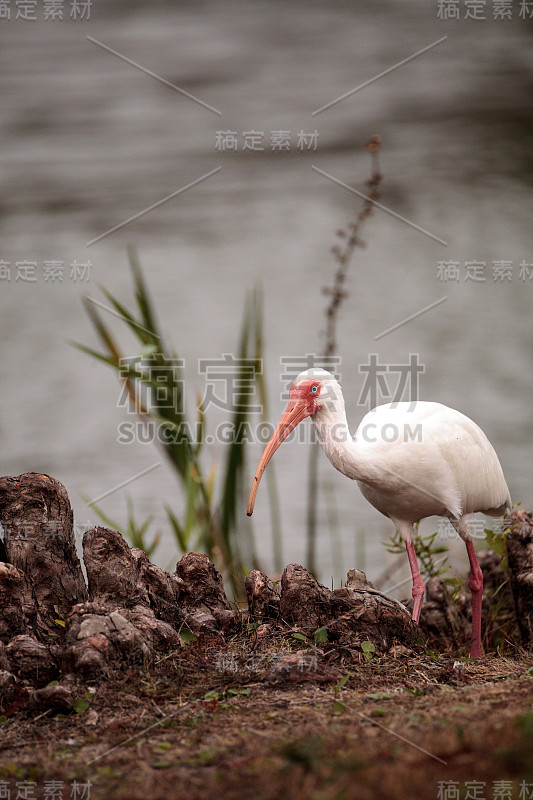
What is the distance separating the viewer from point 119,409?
31.7 ft

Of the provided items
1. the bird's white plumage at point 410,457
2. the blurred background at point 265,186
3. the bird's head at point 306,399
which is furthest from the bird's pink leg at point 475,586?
the blurred background at point 265,186

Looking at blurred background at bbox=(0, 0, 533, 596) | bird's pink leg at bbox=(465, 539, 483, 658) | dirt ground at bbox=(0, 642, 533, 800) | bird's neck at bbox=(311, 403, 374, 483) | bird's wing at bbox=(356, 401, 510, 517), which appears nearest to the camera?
dirt ground at bbox=(0, 642, 533, 800)

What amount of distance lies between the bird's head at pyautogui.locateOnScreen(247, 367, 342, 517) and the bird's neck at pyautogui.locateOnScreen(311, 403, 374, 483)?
51 millimetres

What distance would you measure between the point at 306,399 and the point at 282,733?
85.0 inches

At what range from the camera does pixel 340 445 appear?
4641 mm

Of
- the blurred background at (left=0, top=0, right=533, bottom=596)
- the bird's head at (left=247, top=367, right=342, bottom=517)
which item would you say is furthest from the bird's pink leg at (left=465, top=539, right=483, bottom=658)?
the blurred background at (left=0, top=0, right=533, bottom=596)

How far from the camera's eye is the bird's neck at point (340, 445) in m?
4.64

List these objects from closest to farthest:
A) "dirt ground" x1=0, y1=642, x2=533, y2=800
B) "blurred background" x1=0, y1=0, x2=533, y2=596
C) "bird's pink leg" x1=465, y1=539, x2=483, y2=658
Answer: "dirt ground" x1=0, y1=642, x2=533, y2=800 < "bird's pink leg" x1=465, y1=539, x2=483, y2=658 < "blurred background" x1=0, y1=0, x2=533, y2=596

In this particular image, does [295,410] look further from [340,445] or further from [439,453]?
[439,453]

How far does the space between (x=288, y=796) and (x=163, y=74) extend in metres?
10.5

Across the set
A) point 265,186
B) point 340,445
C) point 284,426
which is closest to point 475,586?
point 340,445

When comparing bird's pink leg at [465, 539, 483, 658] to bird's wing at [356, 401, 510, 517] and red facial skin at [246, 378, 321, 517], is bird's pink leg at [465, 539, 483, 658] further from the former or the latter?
red facial skin at [246, 378, 321, 517]

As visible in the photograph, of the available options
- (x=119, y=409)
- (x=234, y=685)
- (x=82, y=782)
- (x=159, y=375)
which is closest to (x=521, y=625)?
(x=234, y=685)

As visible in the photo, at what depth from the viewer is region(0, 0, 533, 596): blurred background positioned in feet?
33.2
